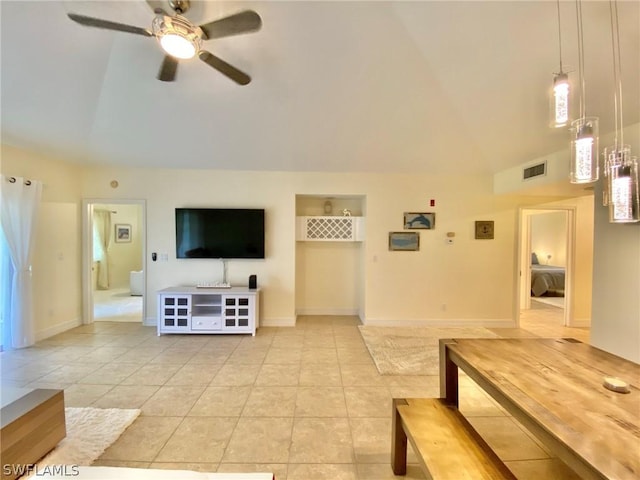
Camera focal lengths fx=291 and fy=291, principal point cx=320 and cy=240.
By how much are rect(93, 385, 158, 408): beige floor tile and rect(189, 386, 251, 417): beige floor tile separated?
1.68 feet

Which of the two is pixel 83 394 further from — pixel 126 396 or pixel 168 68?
pixel 168 68

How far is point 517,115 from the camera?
330 centimetres

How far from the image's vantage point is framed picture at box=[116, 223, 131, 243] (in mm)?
8164

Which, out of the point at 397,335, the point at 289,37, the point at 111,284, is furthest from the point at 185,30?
the point at 111,284

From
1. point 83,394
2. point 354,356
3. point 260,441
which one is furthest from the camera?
point 354,356

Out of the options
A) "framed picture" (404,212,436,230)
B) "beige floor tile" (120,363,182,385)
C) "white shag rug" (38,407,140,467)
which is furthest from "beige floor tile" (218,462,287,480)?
"framed picture" (404,212,436,230)

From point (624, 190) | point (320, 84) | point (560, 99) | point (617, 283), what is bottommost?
point (617, 283)

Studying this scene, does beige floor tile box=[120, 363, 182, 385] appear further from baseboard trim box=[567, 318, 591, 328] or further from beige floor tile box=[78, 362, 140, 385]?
baseboard trim box=[567, 318, 591, 328]

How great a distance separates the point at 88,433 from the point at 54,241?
11.1 ft

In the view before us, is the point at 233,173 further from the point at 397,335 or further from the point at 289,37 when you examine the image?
the point at 397,335

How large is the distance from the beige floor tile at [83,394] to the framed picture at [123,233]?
6395 millimetres

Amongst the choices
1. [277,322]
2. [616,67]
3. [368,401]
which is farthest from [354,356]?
[616,67]

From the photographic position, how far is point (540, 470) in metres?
1.88

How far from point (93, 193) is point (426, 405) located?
5.52m
